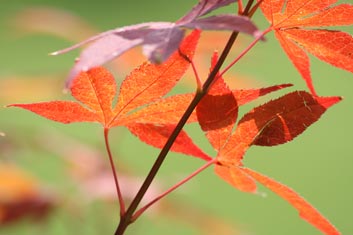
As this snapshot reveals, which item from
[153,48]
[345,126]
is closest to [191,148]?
[153,48]

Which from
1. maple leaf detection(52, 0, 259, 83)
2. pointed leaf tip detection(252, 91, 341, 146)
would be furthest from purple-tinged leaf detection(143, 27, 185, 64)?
pointed leaf tip detection(252, 91, 341, 146)

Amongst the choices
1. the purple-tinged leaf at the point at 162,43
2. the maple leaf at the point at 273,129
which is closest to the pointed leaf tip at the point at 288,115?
the maple leaf at the point at 273,129

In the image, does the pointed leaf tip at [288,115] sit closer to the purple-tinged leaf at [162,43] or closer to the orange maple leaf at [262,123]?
the orange maple leaf at [262,123]

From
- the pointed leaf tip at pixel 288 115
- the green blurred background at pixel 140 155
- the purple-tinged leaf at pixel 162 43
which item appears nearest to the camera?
the purple-tinged leaf at pixel 162 43

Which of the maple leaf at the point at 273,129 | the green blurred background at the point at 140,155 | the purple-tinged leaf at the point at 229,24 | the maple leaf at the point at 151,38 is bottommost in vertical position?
the green blurred background at the point at 140,155

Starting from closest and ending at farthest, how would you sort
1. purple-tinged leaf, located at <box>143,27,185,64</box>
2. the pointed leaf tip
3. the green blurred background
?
1. purple-tinged leaf, located at <box>143,27,185,64</box>
2. the pointed leaf tip
3. the green blurred background

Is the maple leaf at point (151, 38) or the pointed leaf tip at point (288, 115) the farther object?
the pointed leaf tip at point (288, 115)

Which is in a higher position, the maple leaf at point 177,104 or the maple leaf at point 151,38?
the maple leaf at point 151,38

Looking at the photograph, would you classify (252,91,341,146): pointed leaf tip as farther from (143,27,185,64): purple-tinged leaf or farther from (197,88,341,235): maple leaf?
(143,27,185,64): purple-tinged leaf
